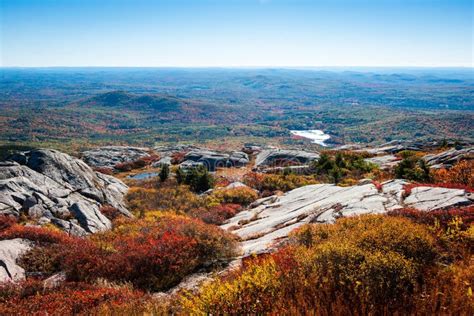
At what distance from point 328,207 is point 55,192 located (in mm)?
15007

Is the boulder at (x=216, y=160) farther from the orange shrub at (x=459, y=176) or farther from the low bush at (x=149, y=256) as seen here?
the low bush at (x=149, y=256)

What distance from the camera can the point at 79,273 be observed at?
863 centimetres

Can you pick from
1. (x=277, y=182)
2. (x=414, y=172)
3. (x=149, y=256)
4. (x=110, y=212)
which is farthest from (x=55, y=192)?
(x=414, y=172)

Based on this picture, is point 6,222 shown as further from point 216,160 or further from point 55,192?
point 216,160

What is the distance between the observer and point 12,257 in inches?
371

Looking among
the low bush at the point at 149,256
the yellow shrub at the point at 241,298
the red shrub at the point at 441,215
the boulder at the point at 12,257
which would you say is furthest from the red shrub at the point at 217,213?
the yellow shrub at the point at 241,298

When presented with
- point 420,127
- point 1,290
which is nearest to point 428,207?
point 1,290

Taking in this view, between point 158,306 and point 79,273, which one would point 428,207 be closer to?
point 158,306

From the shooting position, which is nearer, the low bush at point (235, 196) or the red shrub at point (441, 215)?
the red shrub at point (441, 215)

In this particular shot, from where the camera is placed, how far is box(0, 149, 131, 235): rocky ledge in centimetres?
1496

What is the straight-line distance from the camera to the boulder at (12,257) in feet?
27.6

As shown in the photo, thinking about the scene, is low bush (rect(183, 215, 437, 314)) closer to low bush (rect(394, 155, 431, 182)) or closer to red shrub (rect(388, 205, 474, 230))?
red shrub (rect(388, 205, 474, 230))

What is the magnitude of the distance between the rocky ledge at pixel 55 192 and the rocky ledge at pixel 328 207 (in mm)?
7520

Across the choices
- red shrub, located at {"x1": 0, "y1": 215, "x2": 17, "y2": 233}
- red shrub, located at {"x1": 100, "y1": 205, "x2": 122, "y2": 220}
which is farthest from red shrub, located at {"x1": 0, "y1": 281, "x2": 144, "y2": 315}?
red shrub, located at {"x1": 100, "y1": 205, "x2": 122, "y2": 220}
